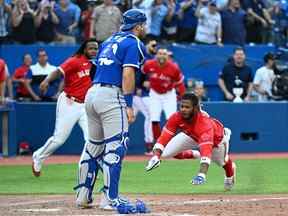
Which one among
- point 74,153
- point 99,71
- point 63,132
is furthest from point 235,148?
point 99,71

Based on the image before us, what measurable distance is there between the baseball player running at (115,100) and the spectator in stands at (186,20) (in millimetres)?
10770

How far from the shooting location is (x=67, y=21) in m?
19.7

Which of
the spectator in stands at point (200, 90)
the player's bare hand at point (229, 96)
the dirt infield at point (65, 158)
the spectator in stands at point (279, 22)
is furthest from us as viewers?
the spectator in stands at point (279, 22)

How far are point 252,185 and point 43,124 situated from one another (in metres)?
6.67

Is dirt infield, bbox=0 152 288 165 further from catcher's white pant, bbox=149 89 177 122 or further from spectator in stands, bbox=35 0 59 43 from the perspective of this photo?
spectator in stands, bbox=35 0 59 43

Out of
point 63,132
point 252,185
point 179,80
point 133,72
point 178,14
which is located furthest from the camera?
point 178,14

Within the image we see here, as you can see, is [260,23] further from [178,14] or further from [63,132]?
[63,132]

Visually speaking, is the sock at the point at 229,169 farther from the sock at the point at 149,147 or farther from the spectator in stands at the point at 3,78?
the sock at the point at 149,147

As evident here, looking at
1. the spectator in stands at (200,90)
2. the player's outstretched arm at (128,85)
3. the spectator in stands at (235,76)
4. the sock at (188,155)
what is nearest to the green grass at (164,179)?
the sock at (188,155)

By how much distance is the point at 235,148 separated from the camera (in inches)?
731

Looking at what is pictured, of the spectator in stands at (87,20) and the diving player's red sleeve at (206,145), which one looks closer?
the diving player's red sleeve at (206,145)

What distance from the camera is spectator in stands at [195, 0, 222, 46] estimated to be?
19.8 meters

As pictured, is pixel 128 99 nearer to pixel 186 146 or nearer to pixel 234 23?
pixel 186 146

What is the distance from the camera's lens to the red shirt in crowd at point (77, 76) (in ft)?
42.8
